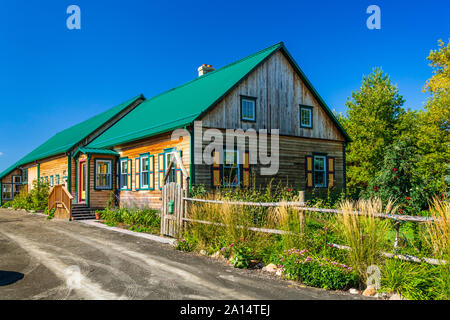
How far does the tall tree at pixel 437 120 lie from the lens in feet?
81.0

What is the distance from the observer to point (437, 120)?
26172 mm

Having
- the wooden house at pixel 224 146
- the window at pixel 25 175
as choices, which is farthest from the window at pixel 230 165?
the window at pixel 25 175

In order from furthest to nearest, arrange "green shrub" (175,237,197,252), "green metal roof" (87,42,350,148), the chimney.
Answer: the chimney < "green metal roof" (87,42,350,148) < "green shrub" (175,237,197,252)

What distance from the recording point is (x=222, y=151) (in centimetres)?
1689

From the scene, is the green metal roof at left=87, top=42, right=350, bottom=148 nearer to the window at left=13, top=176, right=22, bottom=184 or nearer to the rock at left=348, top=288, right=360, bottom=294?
the rock at left=348, top=288, right=360, bottom=294

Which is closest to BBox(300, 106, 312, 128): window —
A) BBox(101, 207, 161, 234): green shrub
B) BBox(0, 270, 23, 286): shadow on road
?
BBox(101, 207, 161, 234): green shrub

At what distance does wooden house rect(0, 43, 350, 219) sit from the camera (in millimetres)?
16844

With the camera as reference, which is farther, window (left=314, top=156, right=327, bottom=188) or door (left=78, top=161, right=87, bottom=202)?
door (left=78, top=161, right=87, bottom=202)

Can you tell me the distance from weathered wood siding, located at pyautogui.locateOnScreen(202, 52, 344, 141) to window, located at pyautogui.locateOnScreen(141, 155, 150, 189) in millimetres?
4642

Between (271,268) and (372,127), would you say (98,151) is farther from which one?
(372,127)

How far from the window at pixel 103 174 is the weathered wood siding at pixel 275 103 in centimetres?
823

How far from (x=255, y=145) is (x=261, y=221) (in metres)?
8.84

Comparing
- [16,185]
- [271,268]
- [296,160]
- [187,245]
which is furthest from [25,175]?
[271,268]
